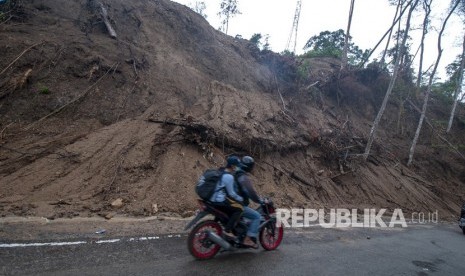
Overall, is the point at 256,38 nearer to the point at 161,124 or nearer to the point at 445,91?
the point at 161,124

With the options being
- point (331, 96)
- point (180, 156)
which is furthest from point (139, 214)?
point (331, 96)

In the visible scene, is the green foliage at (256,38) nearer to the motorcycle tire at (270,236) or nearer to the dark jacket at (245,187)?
the motorcycle tire at (270,236)

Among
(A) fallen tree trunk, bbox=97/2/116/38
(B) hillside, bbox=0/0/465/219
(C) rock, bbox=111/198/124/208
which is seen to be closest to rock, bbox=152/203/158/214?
(B) hillside, bbox=0/0/465/219

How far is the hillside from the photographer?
865 centimetres

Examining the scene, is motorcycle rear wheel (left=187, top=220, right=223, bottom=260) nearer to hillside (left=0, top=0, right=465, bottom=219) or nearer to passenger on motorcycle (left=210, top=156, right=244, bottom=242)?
passenger on motorcycle (left=210, top=156, right=244, bottom=242)

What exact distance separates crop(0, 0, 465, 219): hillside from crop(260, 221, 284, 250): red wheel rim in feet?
9.49

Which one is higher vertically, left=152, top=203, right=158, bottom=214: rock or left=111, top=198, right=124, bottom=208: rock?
left=111, top=198, right=124, bottom=208: rock

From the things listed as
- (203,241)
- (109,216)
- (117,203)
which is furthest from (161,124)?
(203,241)

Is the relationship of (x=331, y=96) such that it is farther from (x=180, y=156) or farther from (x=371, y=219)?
(x=180, y=156)

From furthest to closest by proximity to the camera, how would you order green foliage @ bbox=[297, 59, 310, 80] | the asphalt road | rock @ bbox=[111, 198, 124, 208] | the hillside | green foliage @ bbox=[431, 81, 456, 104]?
green foliage @ bbox=[431, 81, 456, 104] < green foliage @ bbox=[297, 59, 310, 80] < the hillside < rock @ bbox=[111, 198, 124, 208] < the asphalt road

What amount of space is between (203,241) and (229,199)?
857mm

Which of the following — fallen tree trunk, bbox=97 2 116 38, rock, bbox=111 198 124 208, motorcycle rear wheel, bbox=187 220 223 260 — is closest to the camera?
motorcycle rear wheel, bbox=187 220 223 260

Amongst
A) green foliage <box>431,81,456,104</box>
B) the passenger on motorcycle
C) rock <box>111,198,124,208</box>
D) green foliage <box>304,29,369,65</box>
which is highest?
green foliage <box>304,29,369,65</box>

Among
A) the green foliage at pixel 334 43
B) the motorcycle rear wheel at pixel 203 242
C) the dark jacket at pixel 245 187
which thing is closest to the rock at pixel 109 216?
the motorcycle rear wheel at pixel 203 242
